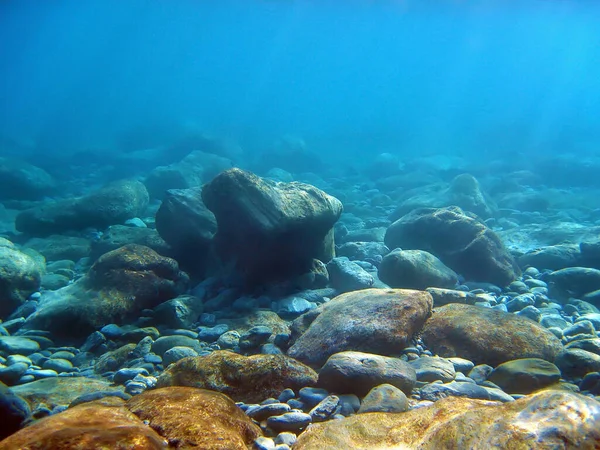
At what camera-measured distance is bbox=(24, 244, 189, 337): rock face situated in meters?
6.94

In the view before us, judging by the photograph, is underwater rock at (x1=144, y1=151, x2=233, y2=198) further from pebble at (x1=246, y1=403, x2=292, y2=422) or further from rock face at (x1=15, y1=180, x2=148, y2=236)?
pebble at (x1=246, y1=403, x2=292, y2=422)

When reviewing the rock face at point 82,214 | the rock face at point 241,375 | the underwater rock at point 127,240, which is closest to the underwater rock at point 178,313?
the rock face at point 241,375

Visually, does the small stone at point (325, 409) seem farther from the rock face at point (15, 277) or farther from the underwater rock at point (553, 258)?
the underwater rock at point (553, 258)

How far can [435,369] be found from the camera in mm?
4699

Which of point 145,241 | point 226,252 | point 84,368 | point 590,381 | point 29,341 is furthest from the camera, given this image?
point 145,241

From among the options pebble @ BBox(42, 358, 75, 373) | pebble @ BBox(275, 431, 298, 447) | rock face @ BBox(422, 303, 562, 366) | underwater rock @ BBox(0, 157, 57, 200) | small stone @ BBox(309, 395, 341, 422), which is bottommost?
pebble @ BBox(42, 358, 75, 373)

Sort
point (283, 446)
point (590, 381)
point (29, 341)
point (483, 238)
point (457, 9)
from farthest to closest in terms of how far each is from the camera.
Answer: point (457, 9)
point (483, 238)
point (29, 341)
point (590, 381)
point (283, 446)

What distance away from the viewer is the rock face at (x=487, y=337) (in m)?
5.29

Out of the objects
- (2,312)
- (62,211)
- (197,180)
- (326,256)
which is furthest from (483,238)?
(197,180)

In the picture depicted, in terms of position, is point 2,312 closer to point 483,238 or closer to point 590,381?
point 590,381

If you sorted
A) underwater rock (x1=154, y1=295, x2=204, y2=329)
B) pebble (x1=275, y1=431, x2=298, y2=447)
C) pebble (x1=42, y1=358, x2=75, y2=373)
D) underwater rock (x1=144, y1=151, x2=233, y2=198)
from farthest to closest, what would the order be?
underwater rock (x1=144, y1=151, x2=233, y2=198) → underwater rock (x1=154, y1=295, x2=204, y2=329) → pebble (x1=42, y1=358, x2=75, y2=373) → pebble (x1=275, y1=431, x2=298, y2=447)

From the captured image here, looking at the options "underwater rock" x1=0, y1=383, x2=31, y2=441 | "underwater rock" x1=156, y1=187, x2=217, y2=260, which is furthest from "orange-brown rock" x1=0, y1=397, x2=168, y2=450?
"underwater rock" x1=156, y1=187, x2=217, y2=260

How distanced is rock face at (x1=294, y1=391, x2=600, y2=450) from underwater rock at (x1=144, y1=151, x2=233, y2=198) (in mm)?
19134

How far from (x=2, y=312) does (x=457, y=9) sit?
6345 centimetres
